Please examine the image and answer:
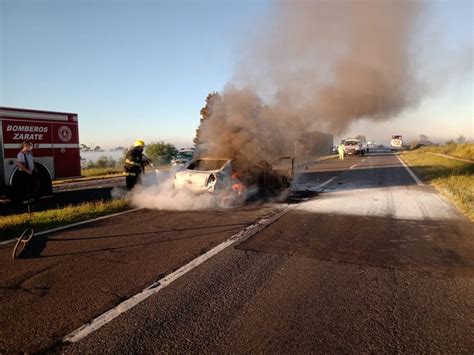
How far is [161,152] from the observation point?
36.7 metres

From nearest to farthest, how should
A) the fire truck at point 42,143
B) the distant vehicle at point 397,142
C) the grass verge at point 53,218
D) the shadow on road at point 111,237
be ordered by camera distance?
the shadow on road at point 111,237 → the grass verge at point 53,218 → the fire truck at point 42,143 → the distant vehicle at point 397,142

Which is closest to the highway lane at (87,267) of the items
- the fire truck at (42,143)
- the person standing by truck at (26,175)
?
the person standing by truck at (26,175)

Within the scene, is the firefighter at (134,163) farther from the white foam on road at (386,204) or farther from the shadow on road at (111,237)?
the white foam on road at (386,204)

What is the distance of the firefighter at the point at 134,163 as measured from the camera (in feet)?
33.5

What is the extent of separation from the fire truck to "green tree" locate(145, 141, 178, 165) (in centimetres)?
2387

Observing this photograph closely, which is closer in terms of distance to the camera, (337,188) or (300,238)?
(300,238)

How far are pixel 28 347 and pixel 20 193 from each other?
835 cm

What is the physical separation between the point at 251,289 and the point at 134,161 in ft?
23.9

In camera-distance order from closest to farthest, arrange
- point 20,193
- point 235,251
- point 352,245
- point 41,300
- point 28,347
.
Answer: point 28,347 < point 41,300 < point 235,251 < point 352,245 < point 20,193

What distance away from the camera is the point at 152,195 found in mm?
9547

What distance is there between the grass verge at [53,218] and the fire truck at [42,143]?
7.46 ft

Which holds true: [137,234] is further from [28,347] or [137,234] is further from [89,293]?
[28,347]

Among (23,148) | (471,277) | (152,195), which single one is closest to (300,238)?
(471,277)

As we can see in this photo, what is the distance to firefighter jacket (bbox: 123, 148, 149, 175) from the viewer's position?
402 inches
